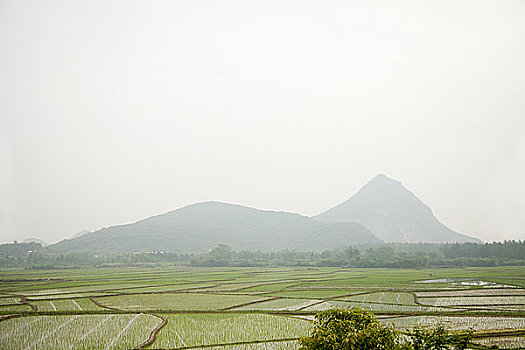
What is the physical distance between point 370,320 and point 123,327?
44.0 ft

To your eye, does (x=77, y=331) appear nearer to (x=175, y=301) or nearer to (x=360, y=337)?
(x=175, y=301)

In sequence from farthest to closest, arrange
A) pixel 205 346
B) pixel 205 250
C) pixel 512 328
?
pixel 205 250 → pixel 512 328 → pixel 205 346

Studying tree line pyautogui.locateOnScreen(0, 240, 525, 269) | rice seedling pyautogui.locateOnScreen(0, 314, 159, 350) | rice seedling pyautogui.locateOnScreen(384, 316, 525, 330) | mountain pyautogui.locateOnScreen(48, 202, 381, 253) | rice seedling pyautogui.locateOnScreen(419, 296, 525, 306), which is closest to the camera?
rice seedling pyautogui.locateOnScreen(0, 314, 159, 350)

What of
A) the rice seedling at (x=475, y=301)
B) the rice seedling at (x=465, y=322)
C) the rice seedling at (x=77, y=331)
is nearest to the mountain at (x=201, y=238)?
the rice seedling at (x=475, y=301)

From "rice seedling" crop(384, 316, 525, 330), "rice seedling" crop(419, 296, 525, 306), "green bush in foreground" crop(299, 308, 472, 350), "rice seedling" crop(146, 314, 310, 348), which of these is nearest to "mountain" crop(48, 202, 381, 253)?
"rice seedling" crop(419, 296, 525, 306)

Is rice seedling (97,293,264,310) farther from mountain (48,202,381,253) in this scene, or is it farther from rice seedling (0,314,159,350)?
mountain (48,202,381,253)

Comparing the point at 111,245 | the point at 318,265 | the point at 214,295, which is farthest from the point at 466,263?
the point at 111,245

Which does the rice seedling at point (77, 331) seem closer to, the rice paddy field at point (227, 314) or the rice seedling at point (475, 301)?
the rice paddy field at point (227, 314)

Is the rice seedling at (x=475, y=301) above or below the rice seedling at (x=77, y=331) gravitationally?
below

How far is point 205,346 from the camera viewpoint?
14.7 m

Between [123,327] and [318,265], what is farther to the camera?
[318,265]

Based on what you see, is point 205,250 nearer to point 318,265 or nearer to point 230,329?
point 318,265

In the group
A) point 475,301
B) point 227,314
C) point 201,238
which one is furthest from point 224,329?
point 201,238

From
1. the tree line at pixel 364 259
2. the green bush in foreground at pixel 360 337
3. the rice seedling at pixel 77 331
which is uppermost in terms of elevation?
the green bush in foreground at pixel 360 337
